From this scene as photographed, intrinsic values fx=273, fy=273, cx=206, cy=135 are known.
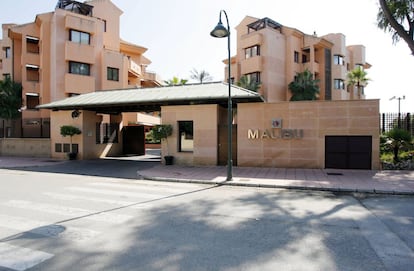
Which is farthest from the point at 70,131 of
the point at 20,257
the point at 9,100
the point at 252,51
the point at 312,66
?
the point at 312,66

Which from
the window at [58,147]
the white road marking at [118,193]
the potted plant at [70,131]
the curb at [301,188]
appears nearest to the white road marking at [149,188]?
the white road marking at [118,193]

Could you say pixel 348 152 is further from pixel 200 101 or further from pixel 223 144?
pixel 200 101

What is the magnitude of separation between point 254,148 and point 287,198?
7.07 meters

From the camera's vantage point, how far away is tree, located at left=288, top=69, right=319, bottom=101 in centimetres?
3569

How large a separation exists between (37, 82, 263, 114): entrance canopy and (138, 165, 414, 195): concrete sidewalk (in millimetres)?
3938

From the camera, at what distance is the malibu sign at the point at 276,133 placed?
1493 cm

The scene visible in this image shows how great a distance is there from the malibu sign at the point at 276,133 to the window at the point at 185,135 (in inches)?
148

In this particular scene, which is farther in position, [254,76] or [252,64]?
[254,76]

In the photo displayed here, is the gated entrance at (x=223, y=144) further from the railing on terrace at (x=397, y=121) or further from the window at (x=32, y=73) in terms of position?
the window at (x=32, y=73)

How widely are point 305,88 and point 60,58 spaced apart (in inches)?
1147

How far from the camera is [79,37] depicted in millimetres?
29312

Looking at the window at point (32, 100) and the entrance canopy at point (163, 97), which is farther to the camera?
the window at point (32, 100)

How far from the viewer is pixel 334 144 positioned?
14.6m

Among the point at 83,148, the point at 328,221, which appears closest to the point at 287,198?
the point at 328,221
